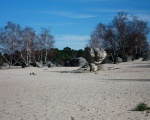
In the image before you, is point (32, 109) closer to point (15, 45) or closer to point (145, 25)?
point (15, 45)

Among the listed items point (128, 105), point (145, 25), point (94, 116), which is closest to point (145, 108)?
point (128, 105)

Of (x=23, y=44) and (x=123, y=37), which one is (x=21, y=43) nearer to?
(x=23, y=44)

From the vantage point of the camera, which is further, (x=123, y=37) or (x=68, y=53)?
(x=68, y=53)

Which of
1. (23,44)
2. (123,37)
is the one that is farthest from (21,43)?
(123,37)

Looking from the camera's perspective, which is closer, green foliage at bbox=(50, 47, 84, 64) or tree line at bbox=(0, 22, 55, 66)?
tree line at bbox=(0, 22, 55, 66)

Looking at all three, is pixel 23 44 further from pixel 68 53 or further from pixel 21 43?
pixel 68 53

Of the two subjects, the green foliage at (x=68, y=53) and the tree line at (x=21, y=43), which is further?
the green foliage at (x=68, y=53)

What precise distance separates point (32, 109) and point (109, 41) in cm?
5080

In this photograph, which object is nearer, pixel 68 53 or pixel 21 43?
pixel 21 43

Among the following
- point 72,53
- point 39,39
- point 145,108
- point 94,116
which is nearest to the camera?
point 94,116

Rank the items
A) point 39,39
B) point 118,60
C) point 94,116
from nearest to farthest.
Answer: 1. point 94,116
2. point 118,60
3. point 39,39

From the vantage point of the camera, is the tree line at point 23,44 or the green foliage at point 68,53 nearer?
the tree line at point 23,44

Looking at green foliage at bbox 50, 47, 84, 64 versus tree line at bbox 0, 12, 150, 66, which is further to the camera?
green foliage at bbox 50, 47, 84, 64

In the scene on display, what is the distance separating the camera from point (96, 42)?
202 feet
